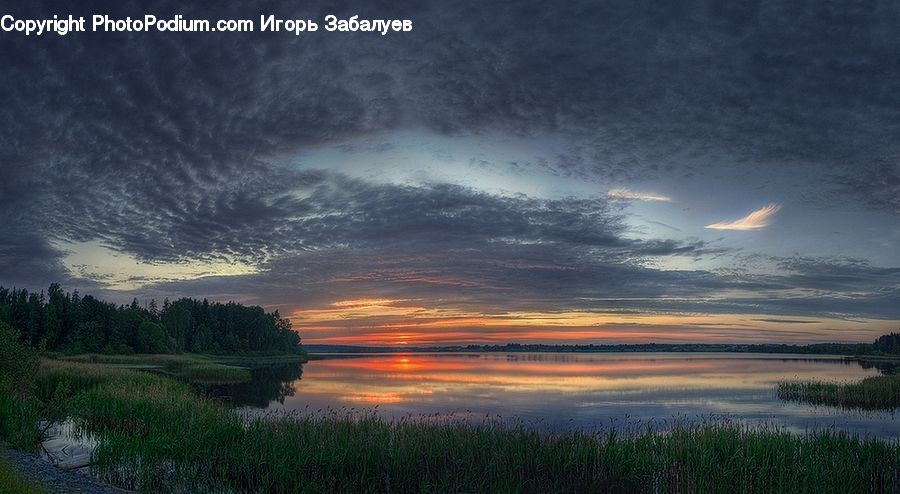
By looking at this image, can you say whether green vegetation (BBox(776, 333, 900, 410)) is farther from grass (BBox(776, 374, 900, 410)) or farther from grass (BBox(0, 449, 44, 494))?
grass (BBox(0, 449, 44, 494))

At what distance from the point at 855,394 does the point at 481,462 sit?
3960 centimetres

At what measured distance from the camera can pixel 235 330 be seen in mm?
158875

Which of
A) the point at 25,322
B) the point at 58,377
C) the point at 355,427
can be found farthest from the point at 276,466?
the point at 25,322

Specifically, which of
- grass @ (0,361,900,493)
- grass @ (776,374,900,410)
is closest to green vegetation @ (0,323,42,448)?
grass @ (0,361,900,493)

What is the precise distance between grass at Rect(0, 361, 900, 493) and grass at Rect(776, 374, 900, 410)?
95.5 feet

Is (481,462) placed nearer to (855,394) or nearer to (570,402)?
(570,402)

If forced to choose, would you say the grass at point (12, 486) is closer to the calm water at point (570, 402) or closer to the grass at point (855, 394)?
the calm water at point (570, 402)

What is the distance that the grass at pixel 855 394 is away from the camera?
42500mm

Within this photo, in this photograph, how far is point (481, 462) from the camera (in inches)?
697

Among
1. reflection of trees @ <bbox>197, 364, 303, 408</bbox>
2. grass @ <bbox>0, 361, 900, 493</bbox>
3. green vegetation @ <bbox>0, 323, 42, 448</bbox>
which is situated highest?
green vegetation @ <bbox>0, 323, 42, 448</bbox>

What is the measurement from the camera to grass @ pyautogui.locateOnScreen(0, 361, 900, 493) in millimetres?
16609

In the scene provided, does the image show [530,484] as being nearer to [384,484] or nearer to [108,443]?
Answer: [384,484]

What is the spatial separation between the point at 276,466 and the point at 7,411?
13.4 meters

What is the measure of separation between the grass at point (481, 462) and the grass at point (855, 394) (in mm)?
29123
